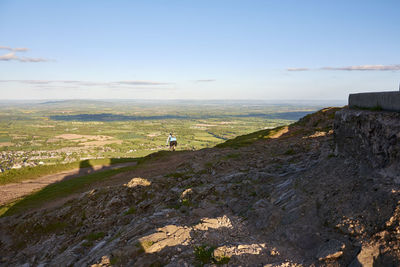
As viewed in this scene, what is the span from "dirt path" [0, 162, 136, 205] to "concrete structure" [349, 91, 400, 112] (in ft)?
95.1

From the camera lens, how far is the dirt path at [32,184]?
24641 mm

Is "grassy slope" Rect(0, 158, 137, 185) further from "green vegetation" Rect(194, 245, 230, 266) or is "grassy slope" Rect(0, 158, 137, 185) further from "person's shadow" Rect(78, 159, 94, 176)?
"green vegetation" Rect(194, 245, 230, 266)

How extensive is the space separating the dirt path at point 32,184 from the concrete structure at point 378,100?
95.1 feet

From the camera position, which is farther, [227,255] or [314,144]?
[314,144]

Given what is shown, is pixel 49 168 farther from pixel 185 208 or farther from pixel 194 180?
pixel 185 208

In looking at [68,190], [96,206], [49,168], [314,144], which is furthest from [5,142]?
[314,144]

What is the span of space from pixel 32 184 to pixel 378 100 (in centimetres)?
3348

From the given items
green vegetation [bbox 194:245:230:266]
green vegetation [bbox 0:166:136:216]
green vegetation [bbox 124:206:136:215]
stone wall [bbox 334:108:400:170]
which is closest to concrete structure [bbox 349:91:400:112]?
stone wall [bbox 334:108:400:170]

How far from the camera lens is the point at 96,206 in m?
16.8

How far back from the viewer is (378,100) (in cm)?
901

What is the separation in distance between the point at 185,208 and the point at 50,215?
35.6 ft

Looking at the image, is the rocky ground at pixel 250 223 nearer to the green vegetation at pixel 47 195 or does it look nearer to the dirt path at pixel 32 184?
the green vegetation at pixel 47 195

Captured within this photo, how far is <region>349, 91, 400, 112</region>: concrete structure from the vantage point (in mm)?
8104

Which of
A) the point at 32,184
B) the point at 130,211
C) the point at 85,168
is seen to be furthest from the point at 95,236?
the point at 85,168
